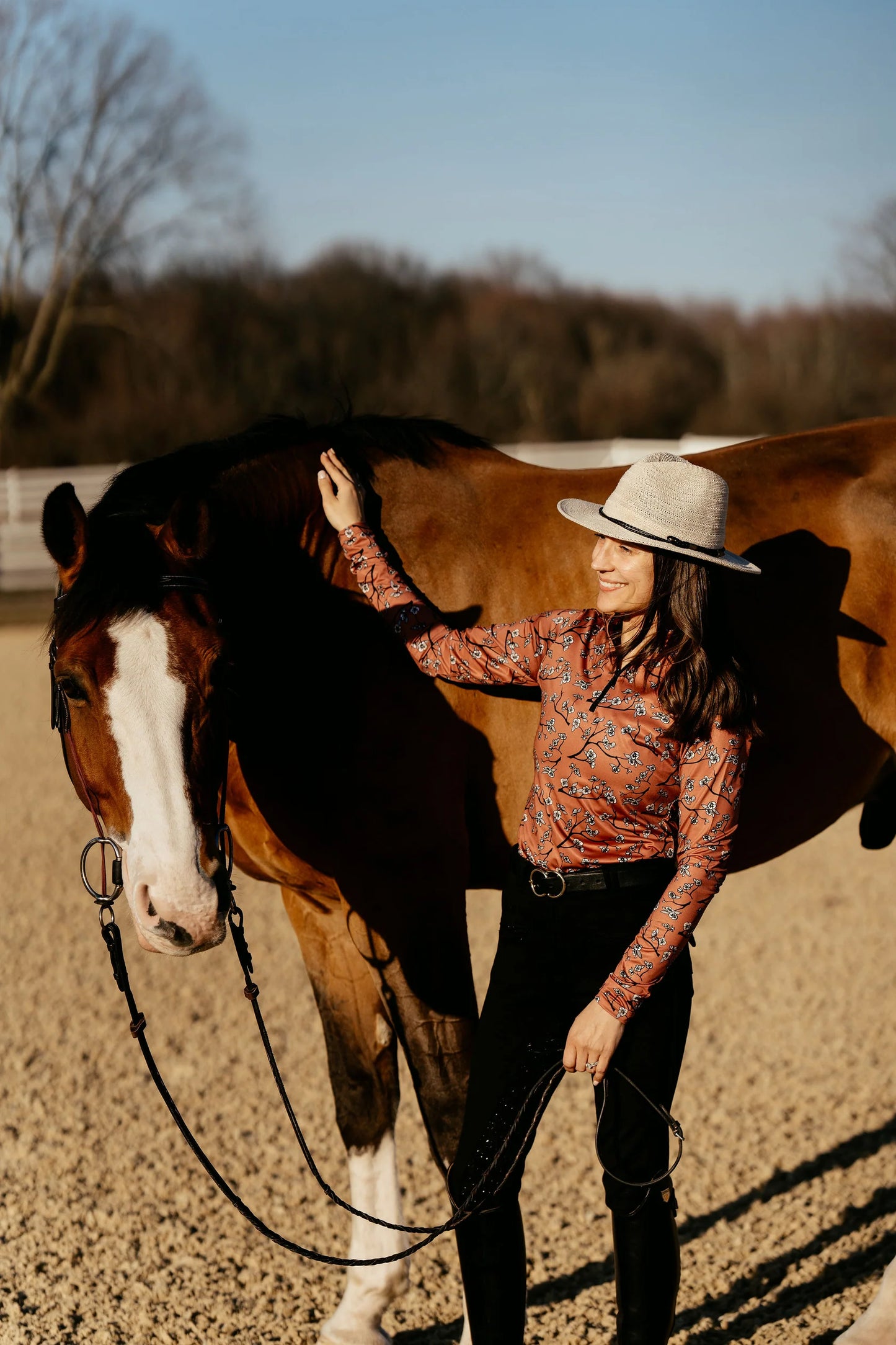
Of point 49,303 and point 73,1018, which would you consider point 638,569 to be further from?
point 49,303

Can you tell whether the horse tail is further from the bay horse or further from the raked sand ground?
the raked sand ground

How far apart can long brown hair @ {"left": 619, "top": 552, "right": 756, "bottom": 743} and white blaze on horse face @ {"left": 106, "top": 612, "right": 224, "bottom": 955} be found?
80 cm

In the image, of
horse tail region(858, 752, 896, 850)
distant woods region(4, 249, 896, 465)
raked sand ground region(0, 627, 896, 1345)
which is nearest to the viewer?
raked sand ground region(0, 627, 896, 1345)

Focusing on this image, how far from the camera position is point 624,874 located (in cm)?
209

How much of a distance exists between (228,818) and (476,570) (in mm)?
807

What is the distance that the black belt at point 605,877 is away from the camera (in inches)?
82.3

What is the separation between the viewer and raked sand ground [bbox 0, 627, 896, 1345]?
2.93 meters

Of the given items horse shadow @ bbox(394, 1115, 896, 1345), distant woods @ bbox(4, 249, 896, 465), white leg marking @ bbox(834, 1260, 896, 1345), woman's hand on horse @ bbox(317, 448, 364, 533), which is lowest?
horse shadow @ bbox(394, 1115, 896, 1345)

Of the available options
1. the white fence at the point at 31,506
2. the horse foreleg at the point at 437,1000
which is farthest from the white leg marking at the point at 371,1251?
the white fence at the point at 31,506

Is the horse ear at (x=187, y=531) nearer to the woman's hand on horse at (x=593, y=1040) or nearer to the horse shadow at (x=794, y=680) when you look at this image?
the woman's hand on horse at (x=593, y=1040)

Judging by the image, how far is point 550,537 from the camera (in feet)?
8.98

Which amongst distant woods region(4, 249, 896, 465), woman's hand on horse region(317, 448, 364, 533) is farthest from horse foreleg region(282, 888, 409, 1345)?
distant woods region(4, 249, 896, 465)

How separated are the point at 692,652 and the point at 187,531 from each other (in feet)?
3.10

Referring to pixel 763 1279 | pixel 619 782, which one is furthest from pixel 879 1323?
pixel 619 782
